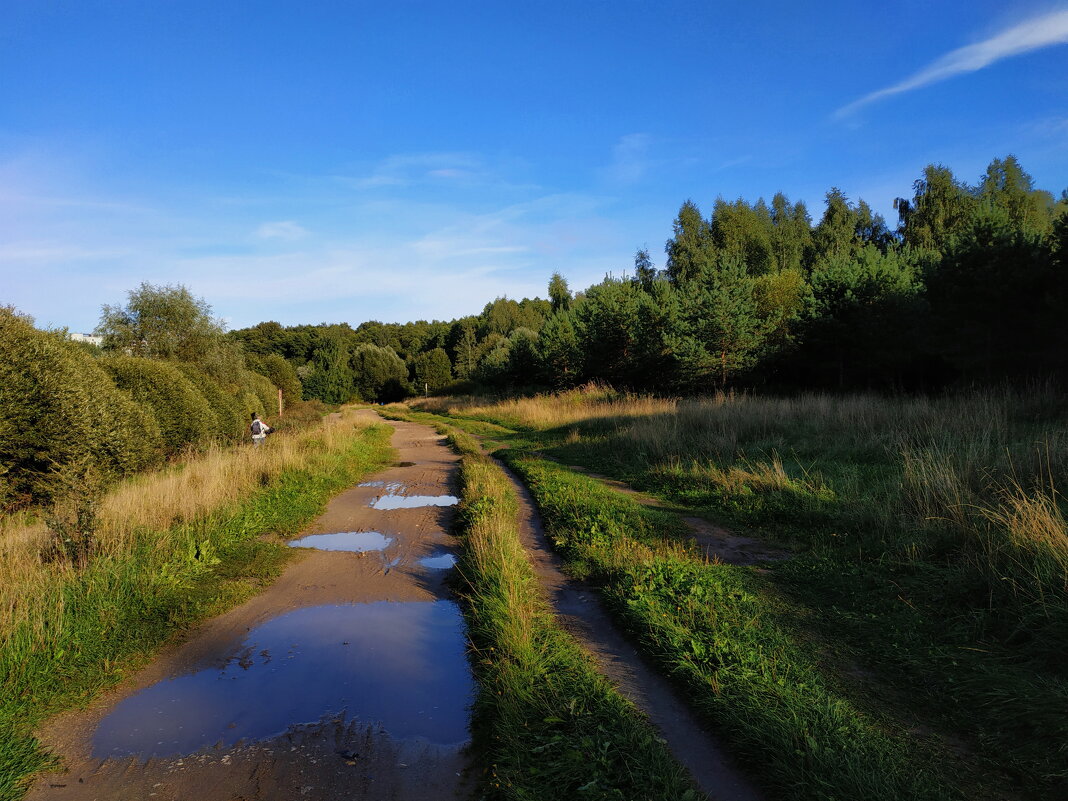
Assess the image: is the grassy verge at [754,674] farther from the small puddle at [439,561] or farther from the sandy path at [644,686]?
the small puddle at [439,561]

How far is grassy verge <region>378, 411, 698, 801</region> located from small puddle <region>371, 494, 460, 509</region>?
548 centimetres

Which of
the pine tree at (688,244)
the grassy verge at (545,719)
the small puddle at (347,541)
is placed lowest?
the small puddle at (347,541)

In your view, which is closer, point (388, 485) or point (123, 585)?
point (123, 585)

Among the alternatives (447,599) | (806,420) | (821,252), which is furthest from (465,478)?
(821,252)

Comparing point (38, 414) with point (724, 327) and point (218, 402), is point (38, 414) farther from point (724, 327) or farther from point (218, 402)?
point (724, 327)

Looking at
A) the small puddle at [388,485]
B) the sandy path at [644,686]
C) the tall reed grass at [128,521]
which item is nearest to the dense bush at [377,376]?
the small puddle at [388,485]

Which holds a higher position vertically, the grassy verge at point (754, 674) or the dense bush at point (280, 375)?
the dense bush at point (280, 375)

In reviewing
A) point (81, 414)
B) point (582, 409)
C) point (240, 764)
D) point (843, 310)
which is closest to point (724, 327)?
point (843, 310)

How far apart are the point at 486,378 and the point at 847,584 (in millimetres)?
53061

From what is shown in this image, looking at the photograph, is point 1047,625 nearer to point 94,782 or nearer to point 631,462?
point 94,782

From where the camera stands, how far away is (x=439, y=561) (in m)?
7.70

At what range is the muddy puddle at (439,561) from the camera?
7.47 metres

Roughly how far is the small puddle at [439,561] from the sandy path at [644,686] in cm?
124

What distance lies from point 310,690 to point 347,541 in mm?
4502
